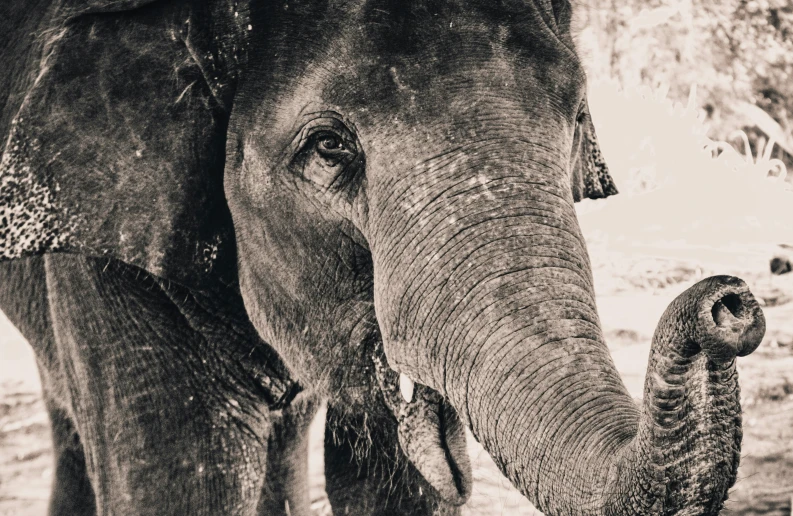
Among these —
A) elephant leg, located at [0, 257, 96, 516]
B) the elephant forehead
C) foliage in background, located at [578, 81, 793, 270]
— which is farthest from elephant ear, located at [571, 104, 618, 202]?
foliage in background, located at [578, 81, 793, 270]

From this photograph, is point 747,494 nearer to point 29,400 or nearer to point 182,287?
point 182,287

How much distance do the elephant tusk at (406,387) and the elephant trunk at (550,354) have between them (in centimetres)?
11

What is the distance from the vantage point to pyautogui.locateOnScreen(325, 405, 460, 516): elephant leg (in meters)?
3.20

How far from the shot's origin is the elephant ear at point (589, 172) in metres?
3.21

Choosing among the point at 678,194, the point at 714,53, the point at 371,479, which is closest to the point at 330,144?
the point at 371,479

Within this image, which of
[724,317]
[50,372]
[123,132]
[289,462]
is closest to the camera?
[724,317]

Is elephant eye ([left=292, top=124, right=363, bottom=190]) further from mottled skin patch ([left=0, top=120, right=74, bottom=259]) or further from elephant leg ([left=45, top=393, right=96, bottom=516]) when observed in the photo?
elephant leg ([left=45, top=393, right=96, bottom=516])

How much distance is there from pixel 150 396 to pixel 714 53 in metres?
9.56

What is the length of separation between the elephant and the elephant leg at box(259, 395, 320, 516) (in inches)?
0.5

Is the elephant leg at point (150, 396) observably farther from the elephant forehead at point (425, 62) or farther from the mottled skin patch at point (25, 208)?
the elephant forehead at point (425, 62)

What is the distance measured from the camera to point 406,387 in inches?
99.7

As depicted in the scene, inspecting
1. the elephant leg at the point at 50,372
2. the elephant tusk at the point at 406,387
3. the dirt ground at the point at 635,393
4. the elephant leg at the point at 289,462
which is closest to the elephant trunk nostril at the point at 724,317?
the elephant tusk at the point at 406,387

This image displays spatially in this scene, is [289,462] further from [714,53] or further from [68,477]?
[714,53]

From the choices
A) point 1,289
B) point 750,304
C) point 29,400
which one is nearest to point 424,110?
point 750,304
